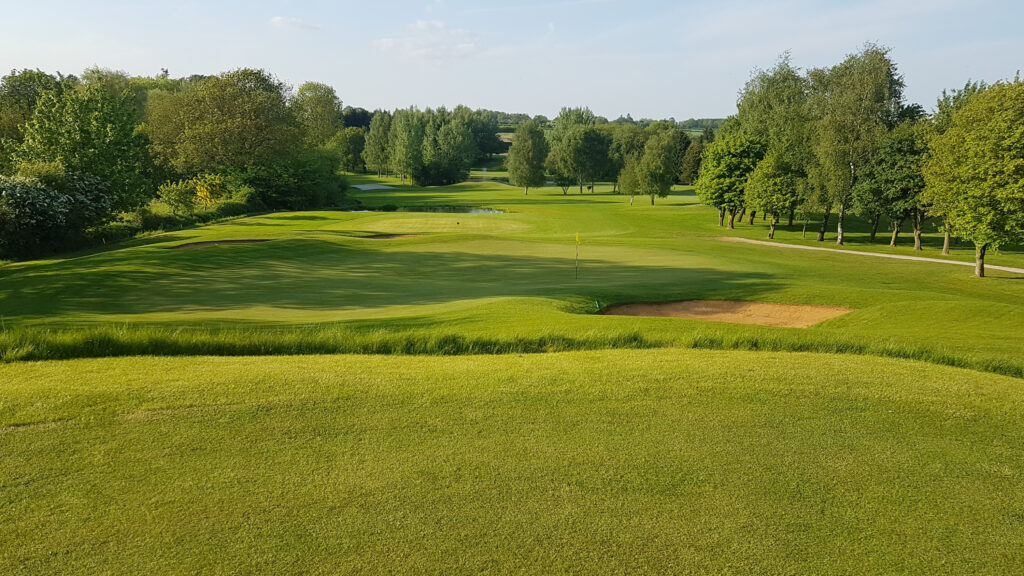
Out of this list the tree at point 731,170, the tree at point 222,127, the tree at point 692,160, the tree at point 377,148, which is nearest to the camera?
the tree at point 731,170

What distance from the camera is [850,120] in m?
51.3

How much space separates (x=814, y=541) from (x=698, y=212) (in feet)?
242

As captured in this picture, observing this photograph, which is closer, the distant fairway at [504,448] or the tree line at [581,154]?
the distant fairway at [504,448]

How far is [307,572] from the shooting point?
464cm

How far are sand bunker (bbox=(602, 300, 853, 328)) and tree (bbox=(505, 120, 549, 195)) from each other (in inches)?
3757

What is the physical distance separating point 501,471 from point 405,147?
12969cm

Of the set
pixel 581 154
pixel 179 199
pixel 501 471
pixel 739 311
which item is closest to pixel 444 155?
pixel 581 154

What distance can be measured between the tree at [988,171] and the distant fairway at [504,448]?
24.8 meters

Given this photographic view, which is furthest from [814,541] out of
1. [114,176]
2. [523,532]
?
[114,176]

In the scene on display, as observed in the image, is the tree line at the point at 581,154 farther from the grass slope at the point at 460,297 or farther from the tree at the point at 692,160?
the grass slope at the point at 460,297

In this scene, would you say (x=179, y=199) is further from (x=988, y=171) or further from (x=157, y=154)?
(x=988, y=171)

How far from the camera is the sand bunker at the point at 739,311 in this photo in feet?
69.5

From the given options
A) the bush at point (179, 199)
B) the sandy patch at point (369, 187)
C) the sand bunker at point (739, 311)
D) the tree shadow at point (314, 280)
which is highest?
the sandy patch at point (369, 187)

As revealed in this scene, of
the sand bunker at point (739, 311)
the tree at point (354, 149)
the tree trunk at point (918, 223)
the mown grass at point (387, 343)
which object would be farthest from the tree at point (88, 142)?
the tree at point (354, 149)
